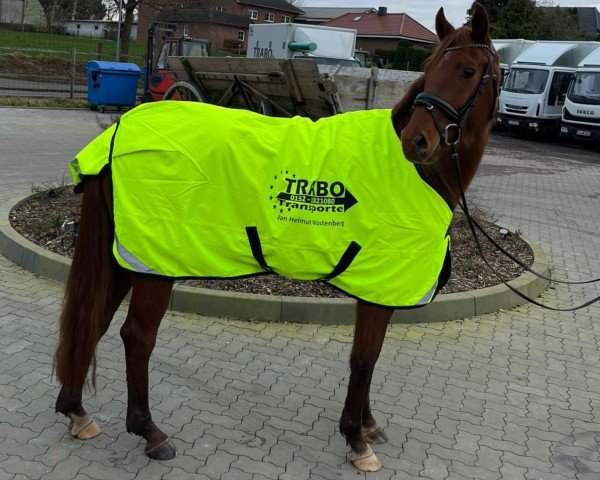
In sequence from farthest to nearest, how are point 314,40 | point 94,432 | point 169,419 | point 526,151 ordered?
point 526,151 → point 314,40 → point 169,419 → point 94,432

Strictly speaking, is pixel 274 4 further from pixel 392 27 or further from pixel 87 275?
pixel 87 275

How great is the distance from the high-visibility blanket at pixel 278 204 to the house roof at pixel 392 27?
192 feet

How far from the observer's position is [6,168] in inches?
392

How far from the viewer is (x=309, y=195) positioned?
9.89 feet

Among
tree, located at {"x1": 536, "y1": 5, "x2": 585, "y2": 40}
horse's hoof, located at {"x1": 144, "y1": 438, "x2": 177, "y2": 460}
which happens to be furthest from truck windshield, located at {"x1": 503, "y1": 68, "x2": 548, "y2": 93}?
horse's hoof, located at {"x1": 144, "y1": 438, "x2": 177, "y2": 460}

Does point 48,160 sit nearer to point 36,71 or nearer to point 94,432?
point 94,432

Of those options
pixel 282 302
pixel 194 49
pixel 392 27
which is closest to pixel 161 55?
pixel 194 49

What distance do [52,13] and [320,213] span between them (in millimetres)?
48387

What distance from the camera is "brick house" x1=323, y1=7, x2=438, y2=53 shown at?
193 ft

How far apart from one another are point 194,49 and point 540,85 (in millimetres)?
13399

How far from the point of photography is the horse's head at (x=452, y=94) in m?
2.73

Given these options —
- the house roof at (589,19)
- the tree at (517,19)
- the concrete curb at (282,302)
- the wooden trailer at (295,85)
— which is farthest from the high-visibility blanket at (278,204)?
the house roof at (589,19)

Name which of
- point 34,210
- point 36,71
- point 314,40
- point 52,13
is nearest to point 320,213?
point 34,210

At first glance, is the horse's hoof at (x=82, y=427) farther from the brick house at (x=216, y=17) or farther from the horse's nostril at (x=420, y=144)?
the brick house at (x=216, y=17)
